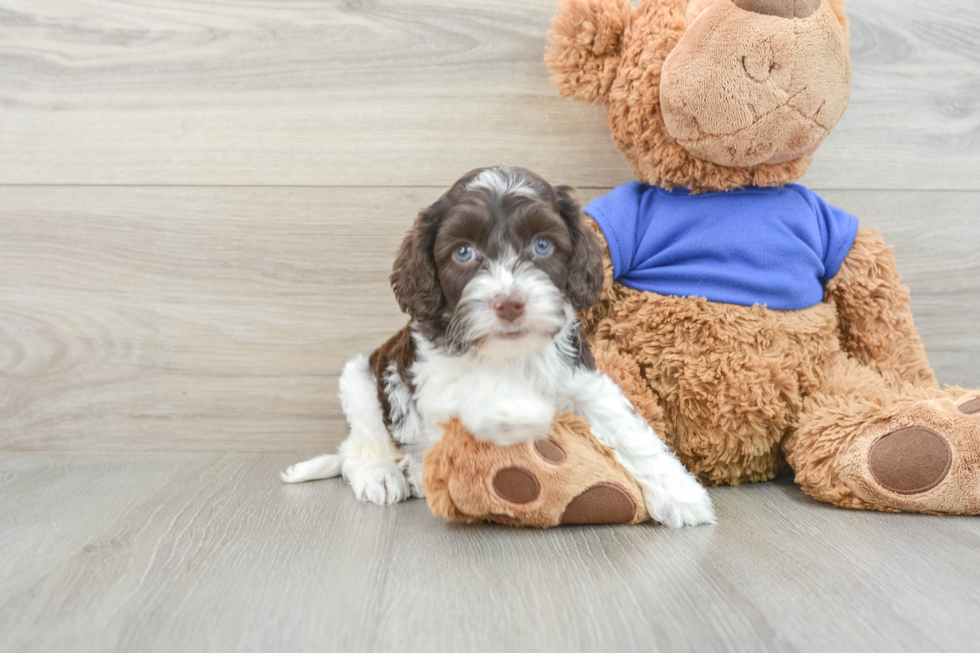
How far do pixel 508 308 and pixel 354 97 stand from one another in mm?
1127

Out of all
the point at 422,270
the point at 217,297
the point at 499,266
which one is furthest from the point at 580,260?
the point at 217,297

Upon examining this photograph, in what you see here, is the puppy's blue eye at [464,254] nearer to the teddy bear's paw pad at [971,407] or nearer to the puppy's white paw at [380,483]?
the puppy's white paw at [380,483]

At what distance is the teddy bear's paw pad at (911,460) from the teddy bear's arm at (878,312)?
1.12 feet

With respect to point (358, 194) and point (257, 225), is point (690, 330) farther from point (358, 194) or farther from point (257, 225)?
point (257, 225)

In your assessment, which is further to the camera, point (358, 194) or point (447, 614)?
point (358, 194)

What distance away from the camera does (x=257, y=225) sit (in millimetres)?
2162

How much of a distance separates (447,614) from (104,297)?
163 centimetres

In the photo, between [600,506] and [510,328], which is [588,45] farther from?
[600,506]

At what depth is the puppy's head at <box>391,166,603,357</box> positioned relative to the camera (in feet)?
4.37

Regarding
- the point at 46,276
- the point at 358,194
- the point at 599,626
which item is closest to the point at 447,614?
the point at 599,626

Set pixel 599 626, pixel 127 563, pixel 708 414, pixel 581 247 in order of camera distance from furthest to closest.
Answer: pixel 708 414, pixel 581 247, pixel 127 563, pixel 599 626

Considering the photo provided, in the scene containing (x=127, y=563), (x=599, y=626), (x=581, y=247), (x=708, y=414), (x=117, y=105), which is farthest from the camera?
(x=117, y=105)

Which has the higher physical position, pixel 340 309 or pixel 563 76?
pixel 563 76

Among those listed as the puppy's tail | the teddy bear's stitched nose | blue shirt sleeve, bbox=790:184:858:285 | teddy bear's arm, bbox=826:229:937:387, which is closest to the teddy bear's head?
the teddy bear's stitched nose
